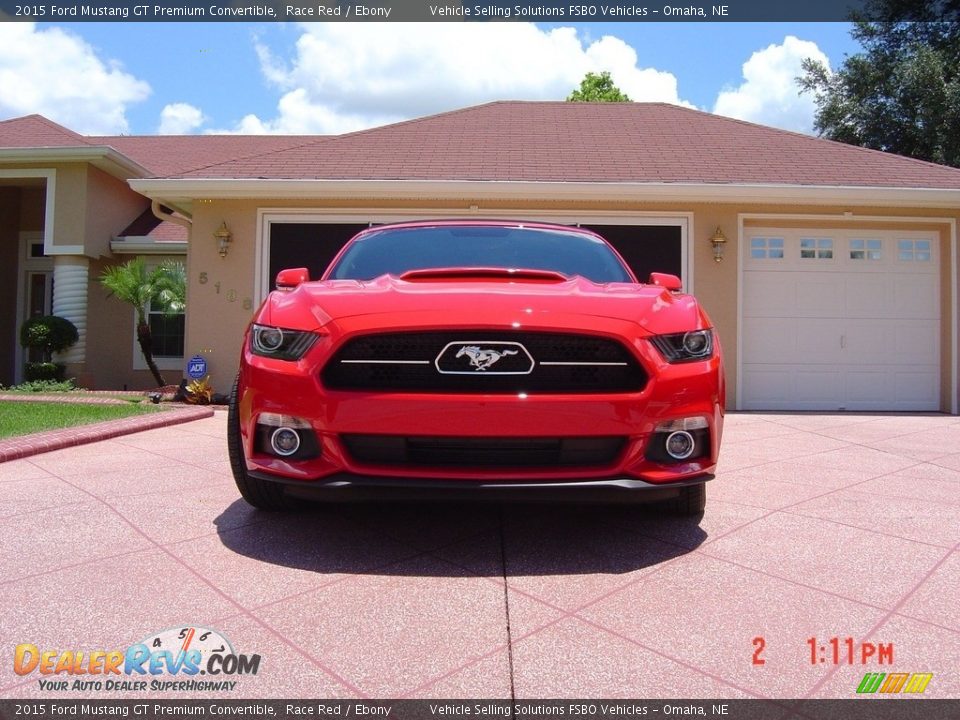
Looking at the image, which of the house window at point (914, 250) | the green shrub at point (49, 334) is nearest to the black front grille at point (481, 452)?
the house window at point (914, 250)

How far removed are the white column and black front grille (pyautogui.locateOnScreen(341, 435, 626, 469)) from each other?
34.4ft

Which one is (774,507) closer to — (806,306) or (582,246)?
(582,246)

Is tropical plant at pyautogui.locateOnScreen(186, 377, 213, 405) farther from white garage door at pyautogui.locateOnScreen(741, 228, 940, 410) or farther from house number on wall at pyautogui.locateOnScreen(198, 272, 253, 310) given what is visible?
white garage door at pyautogui.locateOnScreen(741, 228, 940, 410)

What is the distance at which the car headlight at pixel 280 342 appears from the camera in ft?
7.50

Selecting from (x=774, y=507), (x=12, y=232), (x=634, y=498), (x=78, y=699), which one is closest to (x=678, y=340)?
(x=634, y=498)

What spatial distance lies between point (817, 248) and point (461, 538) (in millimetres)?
7586

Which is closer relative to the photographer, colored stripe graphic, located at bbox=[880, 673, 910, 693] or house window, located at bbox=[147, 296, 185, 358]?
colored stripe graphic, located at bbox=[880, 673, 910, 693]

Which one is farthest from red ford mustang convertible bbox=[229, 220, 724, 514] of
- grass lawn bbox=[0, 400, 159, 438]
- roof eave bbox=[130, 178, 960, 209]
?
roof eave bbox=[130, 178, 960, 209]

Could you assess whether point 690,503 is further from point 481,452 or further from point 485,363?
A: point 485,363

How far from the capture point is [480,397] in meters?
2.16

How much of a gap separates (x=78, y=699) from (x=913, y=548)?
2.93 m

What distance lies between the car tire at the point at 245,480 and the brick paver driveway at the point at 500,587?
12cm
